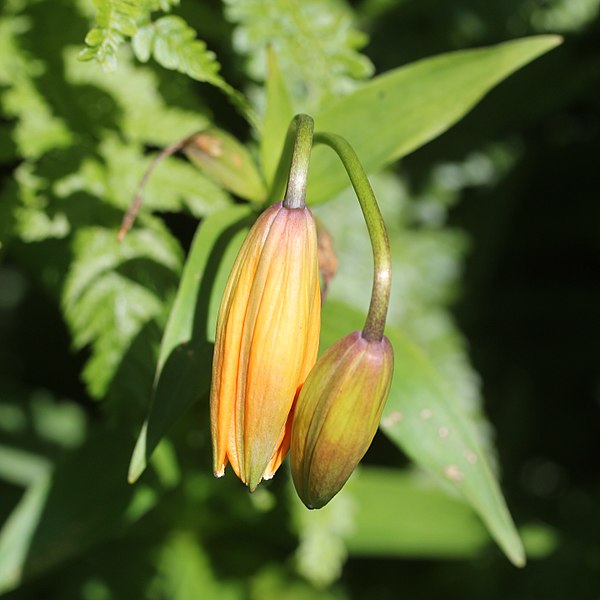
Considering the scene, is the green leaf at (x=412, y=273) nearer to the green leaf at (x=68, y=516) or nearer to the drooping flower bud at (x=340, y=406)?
the green leaf at (x=68, y=516)

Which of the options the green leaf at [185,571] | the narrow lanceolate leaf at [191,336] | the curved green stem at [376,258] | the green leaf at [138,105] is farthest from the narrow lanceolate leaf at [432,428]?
the green leaf at [185,571]

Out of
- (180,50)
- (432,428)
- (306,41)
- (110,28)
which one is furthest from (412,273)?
→ (110,28)

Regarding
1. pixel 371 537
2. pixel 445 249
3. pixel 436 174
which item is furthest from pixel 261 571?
pixel 436 174

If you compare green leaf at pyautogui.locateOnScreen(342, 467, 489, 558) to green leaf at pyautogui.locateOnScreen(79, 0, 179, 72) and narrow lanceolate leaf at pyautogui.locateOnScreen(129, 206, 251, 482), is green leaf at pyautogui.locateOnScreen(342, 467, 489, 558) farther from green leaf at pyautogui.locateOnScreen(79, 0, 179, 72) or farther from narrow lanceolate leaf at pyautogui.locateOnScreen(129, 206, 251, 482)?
green leaf at pyautogui.locateOnScreen(79, 0, 179, 72)

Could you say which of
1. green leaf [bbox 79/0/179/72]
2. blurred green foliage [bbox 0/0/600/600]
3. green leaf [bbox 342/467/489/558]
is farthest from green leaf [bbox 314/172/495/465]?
green leaf [bbox 79/0/179/72]

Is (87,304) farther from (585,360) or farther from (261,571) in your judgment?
(585,360)

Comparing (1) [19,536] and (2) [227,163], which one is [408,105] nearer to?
(2) [227,163]
